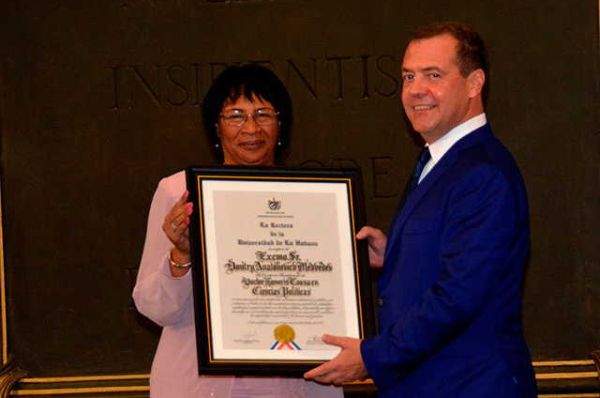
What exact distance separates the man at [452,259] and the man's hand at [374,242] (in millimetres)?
208

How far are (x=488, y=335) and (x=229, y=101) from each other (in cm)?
116

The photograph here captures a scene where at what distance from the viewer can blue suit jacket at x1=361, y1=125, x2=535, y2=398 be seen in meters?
2.79

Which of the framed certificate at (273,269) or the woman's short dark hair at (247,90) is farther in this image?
the woman's short dark hair at (247,90)

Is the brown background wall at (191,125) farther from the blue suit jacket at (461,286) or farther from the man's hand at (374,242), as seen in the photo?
the blue suit jacket at (461,286)

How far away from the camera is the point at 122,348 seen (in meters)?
4.61

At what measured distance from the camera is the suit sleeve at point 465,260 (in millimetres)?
2785

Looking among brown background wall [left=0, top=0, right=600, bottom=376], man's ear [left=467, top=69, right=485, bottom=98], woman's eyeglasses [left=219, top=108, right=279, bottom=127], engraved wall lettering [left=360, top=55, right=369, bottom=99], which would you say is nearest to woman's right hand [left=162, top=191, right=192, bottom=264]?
woman's eyeglasses [left=219, top=108, right=279, bottom=127]

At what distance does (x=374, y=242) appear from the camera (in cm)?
337

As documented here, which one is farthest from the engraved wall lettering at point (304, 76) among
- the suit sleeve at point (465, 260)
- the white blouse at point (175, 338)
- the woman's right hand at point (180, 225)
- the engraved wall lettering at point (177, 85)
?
the suit sleeve at point (465, 260)

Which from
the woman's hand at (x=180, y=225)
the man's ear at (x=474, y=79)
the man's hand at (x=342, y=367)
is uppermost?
the man's ear at (x=474, y=79)

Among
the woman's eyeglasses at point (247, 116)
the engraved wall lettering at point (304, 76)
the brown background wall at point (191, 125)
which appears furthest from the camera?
the engraved wall lettering at point (304, 76)

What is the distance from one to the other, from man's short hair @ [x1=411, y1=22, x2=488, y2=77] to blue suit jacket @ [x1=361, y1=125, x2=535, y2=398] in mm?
182

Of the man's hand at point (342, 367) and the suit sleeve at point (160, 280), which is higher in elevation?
the suit sleeve at point (160, 280)

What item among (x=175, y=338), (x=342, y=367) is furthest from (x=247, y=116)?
(x=342, y=367)
